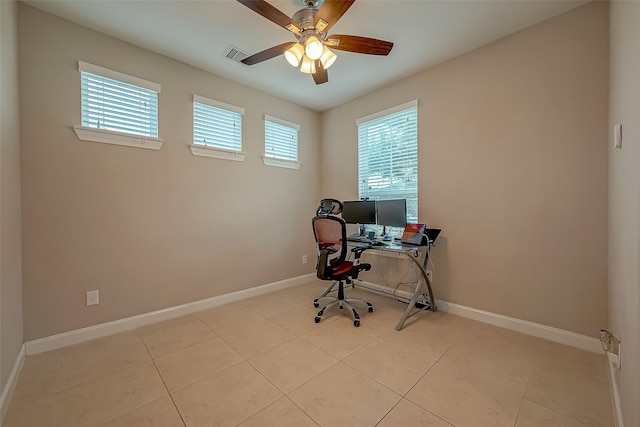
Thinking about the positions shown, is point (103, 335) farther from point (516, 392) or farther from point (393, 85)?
point (393, 85)

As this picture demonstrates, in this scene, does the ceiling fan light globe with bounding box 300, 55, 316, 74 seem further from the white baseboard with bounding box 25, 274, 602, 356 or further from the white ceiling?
the white baseboard with bounding box 25, 274, 602, 356

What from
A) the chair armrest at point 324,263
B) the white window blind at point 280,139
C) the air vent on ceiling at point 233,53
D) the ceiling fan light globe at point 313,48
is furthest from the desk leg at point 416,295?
the air vent on ceiling at point 233,53

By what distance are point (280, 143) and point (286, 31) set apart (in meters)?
1.65

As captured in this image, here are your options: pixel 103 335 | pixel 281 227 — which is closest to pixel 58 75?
pixel 103 335

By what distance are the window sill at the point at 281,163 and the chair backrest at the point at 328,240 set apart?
1.42 metres

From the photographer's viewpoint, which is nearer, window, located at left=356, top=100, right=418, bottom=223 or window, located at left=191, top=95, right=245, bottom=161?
window, located at left=191, top=95, right=245, bottom=161

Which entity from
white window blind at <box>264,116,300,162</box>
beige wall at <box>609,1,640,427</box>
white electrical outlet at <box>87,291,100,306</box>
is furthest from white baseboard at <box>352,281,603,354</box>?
white electrical outlet at <box>87,291,100,306</box>

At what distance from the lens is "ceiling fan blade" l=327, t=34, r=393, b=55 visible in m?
1.91

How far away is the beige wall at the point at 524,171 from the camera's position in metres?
2.05

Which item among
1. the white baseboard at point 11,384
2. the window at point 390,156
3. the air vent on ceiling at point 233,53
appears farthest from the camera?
the window at point 390,156

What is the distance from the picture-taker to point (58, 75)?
2.16 metres

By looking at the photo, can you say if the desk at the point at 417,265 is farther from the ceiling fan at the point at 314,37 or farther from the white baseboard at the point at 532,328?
the ceiling fan at the point at 314,37

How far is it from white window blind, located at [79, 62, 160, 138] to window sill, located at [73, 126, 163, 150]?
48 mm

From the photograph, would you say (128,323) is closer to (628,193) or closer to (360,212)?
(360,212)
